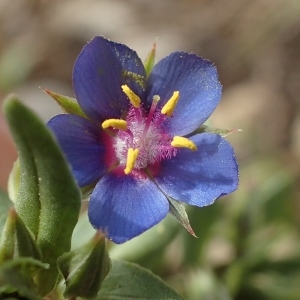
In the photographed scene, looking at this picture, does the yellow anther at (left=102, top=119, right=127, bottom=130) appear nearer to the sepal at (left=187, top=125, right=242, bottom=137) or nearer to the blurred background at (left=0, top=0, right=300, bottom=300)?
the sepal at (left=187, top=125, right=242, bottom=137)

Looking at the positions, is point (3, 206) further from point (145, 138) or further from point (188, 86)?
point (188, 86)

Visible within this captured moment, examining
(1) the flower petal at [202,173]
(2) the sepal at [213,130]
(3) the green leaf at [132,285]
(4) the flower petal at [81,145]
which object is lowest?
(3) the green leaf at [132,285]

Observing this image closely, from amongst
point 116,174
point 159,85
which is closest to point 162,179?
point 116,174

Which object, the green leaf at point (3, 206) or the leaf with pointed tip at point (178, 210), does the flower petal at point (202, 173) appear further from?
the green leaf at point (3, 206)

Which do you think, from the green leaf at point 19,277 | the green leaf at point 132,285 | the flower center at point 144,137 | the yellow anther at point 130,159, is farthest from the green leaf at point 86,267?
the flower center at point 144,137

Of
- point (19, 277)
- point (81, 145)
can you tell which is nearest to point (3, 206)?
point (81, 145)
